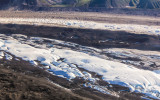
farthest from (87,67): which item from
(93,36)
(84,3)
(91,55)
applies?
(84,3)

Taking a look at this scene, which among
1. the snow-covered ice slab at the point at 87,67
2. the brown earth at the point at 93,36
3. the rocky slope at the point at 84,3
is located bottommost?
the snow-covered ice slab at the point at 87,67

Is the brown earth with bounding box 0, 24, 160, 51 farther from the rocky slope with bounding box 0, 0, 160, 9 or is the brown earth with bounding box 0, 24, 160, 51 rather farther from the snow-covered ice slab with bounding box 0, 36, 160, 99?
the rocky slope with bounding box 0, 0, 160, 9

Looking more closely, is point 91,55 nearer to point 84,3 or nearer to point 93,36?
point 93,36

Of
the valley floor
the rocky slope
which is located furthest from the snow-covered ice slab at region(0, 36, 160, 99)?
the rocky slope

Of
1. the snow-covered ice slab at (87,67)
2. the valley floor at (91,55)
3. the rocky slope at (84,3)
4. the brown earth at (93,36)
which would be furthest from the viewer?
the rocky slope at (84,3)

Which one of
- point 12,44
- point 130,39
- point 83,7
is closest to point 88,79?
point 12,44

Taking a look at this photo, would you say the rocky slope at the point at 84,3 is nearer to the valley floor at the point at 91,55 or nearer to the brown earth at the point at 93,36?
the valley floor at the point at 91,55

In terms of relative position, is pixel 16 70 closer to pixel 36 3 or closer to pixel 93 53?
pixel 93 53

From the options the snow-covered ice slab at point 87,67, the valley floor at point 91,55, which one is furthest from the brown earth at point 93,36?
the snow-covered ice slab at point 87,67

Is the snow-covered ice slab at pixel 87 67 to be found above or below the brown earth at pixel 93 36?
below
